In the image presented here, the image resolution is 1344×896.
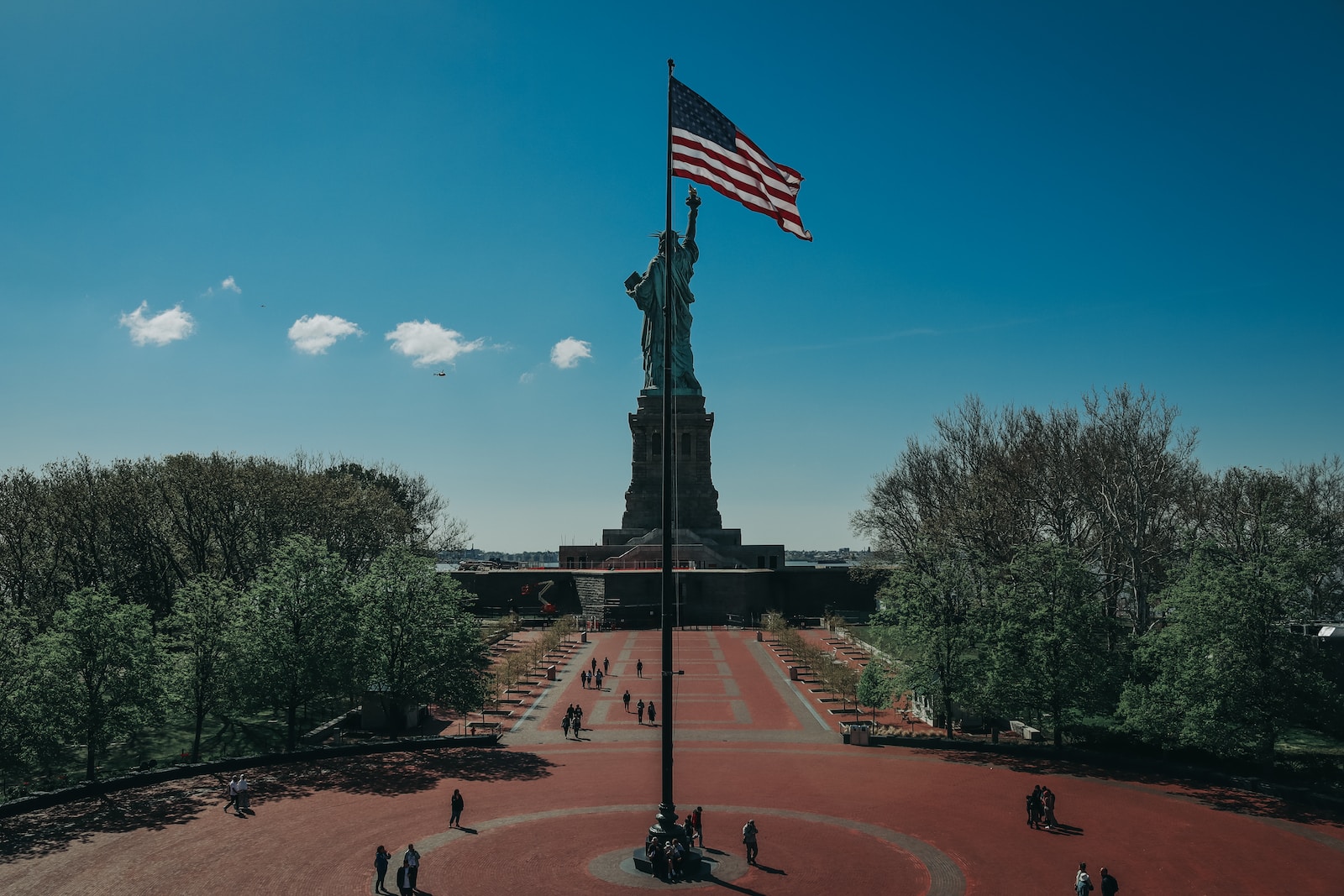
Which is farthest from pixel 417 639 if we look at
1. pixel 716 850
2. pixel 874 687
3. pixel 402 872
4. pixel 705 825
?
pixel 874 687

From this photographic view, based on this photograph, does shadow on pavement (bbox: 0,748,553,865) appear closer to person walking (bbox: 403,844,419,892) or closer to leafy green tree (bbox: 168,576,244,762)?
leafy green tree (bbox: 168,576,244,762)

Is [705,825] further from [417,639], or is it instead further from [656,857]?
[417,639]

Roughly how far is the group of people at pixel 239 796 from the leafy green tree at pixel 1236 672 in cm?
2867

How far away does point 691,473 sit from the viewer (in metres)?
80.4

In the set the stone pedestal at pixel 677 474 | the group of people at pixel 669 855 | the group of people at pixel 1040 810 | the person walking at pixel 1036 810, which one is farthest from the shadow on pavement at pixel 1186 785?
the stone pedestal at pixel 677 474

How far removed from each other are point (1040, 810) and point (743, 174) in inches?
753

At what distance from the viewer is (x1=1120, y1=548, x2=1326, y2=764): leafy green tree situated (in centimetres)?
2817

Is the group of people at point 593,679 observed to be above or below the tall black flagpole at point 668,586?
below

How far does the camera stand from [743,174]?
19781 mm

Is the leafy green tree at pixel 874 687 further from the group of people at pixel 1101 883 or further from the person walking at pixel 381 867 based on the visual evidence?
the person walking at pixel 381 867

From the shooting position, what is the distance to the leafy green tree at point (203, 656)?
3316cm

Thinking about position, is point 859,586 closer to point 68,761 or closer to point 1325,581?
point 1325,581

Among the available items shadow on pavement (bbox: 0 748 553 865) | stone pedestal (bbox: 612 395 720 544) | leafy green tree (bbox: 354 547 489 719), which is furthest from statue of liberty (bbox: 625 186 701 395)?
shadow on pavement (bbox: 0 748 553 865)

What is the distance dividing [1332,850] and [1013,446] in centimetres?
3166
